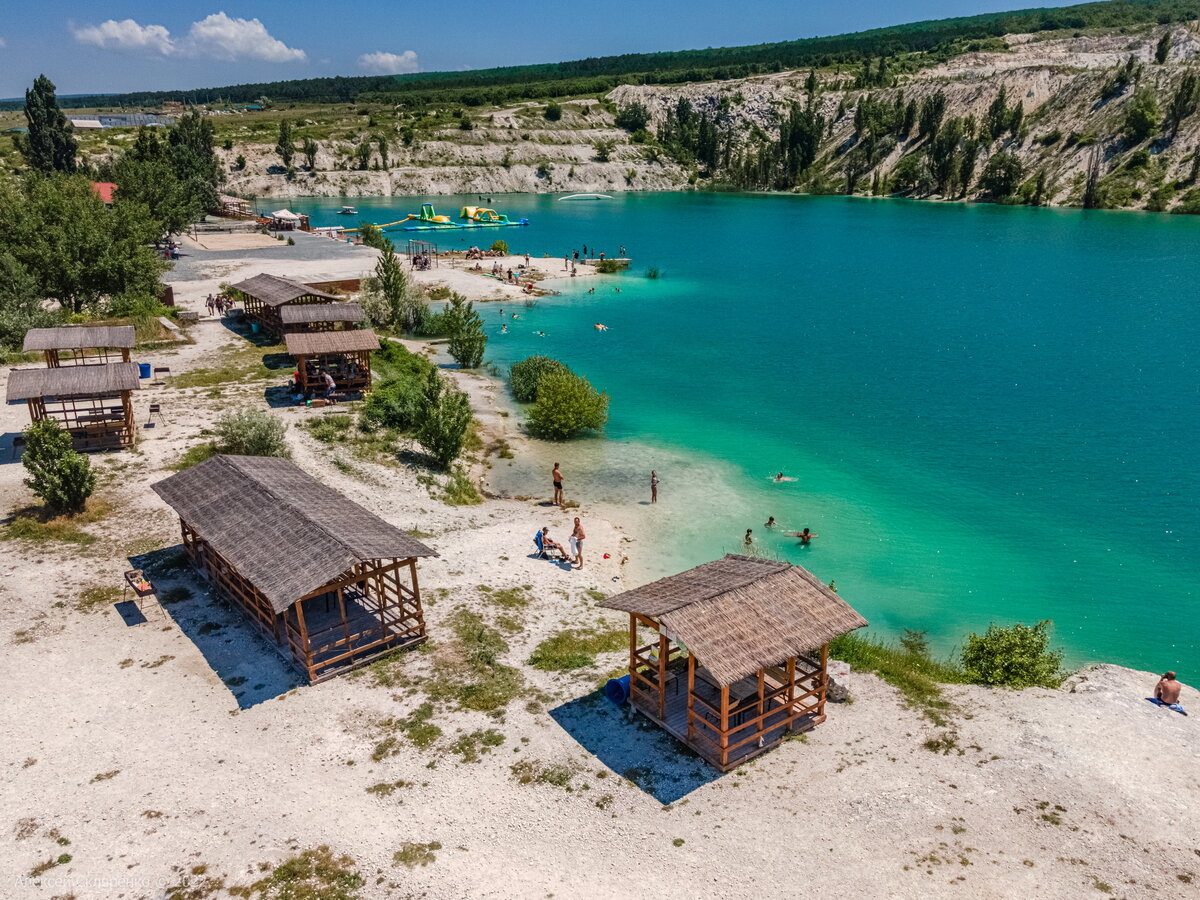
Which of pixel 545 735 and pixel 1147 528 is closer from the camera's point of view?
pixel 545 735

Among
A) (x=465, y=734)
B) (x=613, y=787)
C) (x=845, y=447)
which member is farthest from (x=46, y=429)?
(x=845, y=447)

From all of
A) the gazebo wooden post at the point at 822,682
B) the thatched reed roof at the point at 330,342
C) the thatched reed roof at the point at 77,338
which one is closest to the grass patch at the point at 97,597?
the thatched reed roof at the point at 77,338

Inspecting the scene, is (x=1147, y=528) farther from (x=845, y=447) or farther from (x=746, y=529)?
(x=746, y=529)

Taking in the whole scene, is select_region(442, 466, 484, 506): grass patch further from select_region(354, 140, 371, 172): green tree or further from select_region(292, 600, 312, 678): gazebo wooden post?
select_region(354, 140, 371, 172): green tree

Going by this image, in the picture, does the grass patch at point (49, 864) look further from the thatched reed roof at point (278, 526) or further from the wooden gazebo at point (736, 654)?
the wooden gazebo at point (736, 654)

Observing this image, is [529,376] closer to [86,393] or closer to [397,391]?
[397,391]

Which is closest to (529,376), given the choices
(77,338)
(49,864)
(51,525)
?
(77,338)
